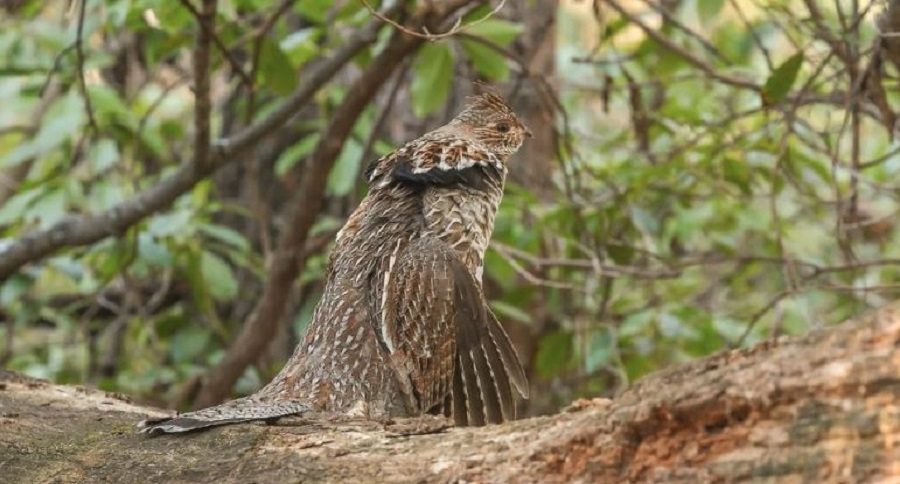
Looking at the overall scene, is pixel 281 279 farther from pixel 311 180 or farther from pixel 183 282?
pixel 183 282

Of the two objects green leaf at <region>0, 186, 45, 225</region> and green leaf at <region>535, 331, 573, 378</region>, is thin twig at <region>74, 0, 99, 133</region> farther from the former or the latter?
green leaf at <region>535, 331, 573, 378</region>

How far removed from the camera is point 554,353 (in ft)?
20.9

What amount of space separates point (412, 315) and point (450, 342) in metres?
0.14

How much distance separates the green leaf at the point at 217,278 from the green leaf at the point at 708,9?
8.27ft

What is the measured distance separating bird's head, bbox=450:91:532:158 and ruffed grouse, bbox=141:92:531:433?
397 millimetres

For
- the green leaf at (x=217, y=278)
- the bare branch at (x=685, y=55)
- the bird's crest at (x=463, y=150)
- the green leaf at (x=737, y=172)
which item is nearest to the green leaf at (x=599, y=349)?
the green leaf at (x=737, y=172)

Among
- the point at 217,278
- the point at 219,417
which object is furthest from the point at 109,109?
the point at 219,417

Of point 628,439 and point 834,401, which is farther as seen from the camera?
point 628,439

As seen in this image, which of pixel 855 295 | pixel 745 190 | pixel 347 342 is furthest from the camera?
pixel 855 295

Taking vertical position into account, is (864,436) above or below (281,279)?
below

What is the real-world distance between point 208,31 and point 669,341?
2.80m

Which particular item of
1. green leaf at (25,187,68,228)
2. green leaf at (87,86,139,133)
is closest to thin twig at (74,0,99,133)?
green leaf at (87,86,139,133)

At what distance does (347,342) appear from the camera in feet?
12.0

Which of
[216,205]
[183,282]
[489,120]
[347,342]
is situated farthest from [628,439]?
[183,282]
